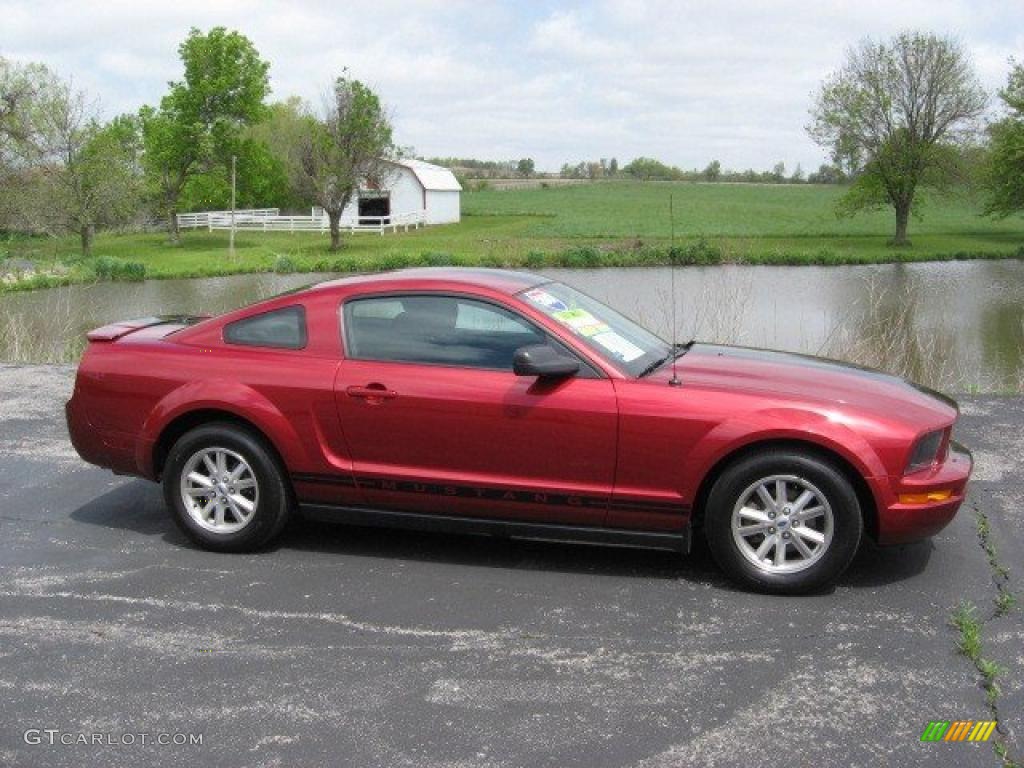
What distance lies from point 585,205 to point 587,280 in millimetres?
53709

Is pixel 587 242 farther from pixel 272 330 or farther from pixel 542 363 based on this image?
pixel 542 363

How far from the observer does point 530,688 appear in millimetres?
4215

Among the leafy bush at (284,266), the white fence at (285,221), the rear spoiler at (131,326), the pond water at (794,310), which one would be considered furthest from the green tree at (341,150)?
the rear spoiler at (131,326)

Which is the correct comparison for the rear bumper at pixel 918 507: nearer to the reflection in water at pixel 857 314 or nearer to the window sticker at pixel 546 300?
the window sticker at pixel 546 300

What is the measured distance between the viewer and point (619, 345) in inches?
225

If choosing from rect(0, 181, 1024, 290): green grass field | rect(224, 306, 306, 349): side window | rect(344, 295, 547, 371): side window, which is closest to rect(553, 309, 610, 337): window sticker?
rect(344, 295, 547, 371): side window

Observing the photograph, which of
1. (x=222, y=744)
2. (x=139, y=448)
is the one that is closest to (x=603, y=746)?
(x=222, y=744)

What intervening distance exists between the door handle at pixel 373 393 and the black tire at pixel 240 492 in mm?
605

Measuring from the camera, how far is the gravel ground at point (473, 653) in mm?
3801

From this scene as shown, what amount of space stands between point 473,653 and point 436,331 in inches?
70.2

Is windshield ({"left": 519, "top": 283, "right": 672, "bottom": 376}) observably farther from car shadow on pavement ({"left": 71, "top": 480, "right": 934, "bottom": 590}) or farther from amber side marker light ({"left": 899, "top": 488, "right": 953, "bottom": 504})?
amber side marker light ({"left": 899, "top": 488, "right": 953, "bottom": 504})

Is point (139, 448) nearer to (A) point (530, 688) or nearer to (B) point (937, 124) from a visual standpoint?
(A) point (530, 688)

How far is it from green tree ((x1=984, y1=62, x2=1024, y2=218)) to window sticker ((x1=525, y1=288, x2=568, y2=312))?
50.2 metres

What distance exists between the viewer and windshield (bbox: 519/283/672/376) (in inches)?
217
